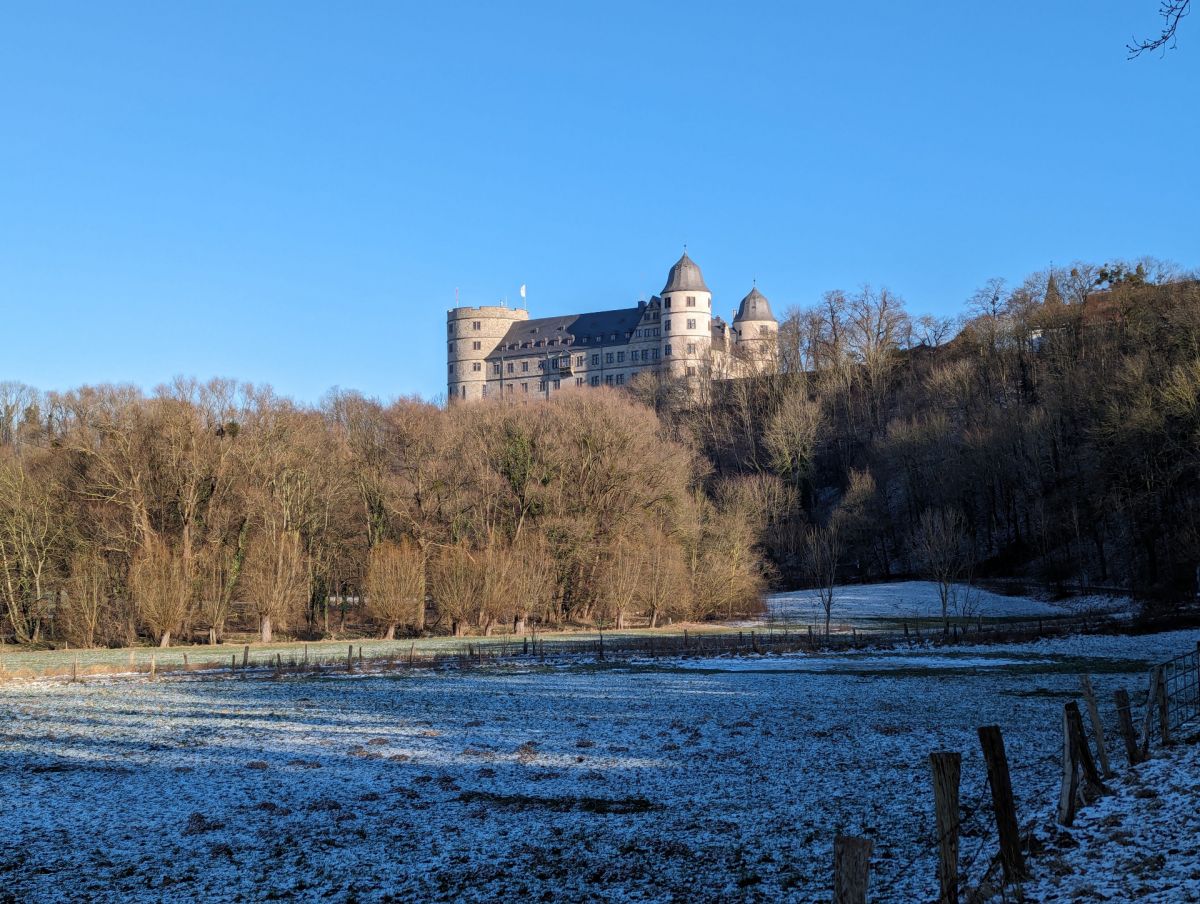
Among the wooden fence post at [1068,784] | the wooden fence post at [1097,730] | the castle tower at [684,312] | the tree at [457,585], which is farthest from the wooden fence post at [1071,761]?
the castle tower at [684,312]

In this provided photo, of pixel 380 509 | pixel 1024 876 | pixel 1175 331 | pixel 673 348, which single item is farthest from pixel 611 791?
pixel 673 348

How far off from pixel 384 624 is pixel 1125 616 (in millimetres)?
37769

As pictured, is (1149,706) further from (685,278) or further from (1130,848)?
(685,278)

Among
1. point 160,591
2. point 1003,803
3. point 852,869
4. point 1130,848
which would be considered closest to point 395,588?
point 160,591

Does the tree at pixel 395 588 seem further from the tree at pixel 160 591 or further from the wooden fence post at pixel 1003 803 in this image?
the wooden fence post at pixel 1003 803

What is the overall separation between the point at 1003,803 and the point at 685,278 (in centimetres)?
15704

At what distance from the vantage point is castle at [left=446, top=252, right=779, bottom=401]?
6403 inches

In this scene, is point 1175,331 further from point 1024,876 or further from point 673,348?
point 673,348

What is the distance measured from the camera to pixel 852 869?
23.6 ft

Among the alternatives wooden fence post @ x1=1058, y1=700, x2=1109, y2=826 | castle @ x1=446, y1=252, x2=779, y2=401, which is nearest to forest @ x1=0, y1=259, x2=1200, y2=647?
wooden fence post @ x1=1058, y1=700, x2=1109, y2=826

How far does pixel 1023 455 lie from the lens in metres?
78.8

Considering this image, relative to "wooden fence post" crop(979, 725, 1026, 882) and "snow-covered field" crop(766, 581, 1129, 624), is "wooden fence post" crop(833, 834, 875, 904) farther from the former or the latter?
"snow-covered field" crop(766, 581, 1129, 624)

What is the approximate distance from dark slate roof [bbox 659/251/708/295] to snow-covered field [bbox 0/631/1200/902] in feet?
446

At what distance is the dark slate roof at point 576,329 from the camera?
172 meters
